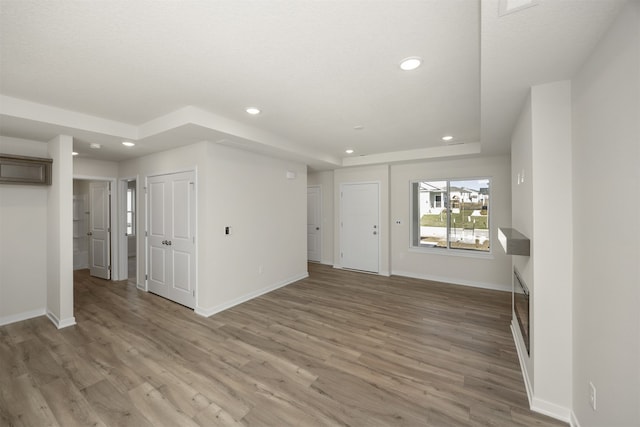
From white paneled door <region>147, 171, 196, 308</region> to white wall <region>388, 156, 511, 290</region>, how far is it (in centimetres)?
400

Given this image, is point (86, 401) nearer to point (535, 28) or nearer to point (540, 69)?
point (535, 28)

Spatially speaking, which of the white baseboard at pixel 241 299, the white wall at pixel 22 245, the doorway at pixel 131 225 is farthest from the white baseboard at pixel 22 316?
the white baseboard at pixel 241 299

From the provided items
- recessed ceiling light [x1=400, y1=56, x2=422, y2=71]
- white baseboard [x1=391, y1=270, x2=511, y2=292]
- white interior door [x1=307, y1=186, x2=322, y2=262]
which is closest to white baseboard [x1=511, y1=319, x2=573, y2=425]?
recessed ceiling light [x1=400, y1=56, x2=422, y2=71]

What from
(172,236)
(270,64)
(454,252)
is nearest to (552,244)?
(270,64)

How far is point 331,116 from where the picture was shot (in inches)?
124

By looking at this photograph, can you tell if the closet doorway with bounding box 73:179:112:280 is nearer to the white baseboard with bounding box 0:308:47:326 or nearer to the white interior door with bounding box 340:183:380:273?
the white baseboard with bounding box 0:308:47:326

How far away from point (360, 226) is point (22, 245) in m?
5.51

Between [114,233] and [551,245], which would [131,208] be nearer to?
[114,233]

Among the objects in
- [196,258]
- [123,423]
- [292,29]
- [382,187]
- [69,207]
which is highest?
[292,29]

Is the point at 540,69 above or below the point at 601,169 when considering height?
above

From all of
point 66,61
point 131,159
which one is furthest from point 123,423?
point 131,159

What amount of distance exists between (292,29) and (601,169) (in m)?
1.90

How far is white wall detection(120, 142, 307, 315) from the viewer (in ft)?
11.9

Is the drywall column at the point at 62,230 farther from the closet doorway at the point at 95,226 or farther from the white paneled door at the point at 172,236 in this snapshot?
the closet doorway at the point at 95,226
